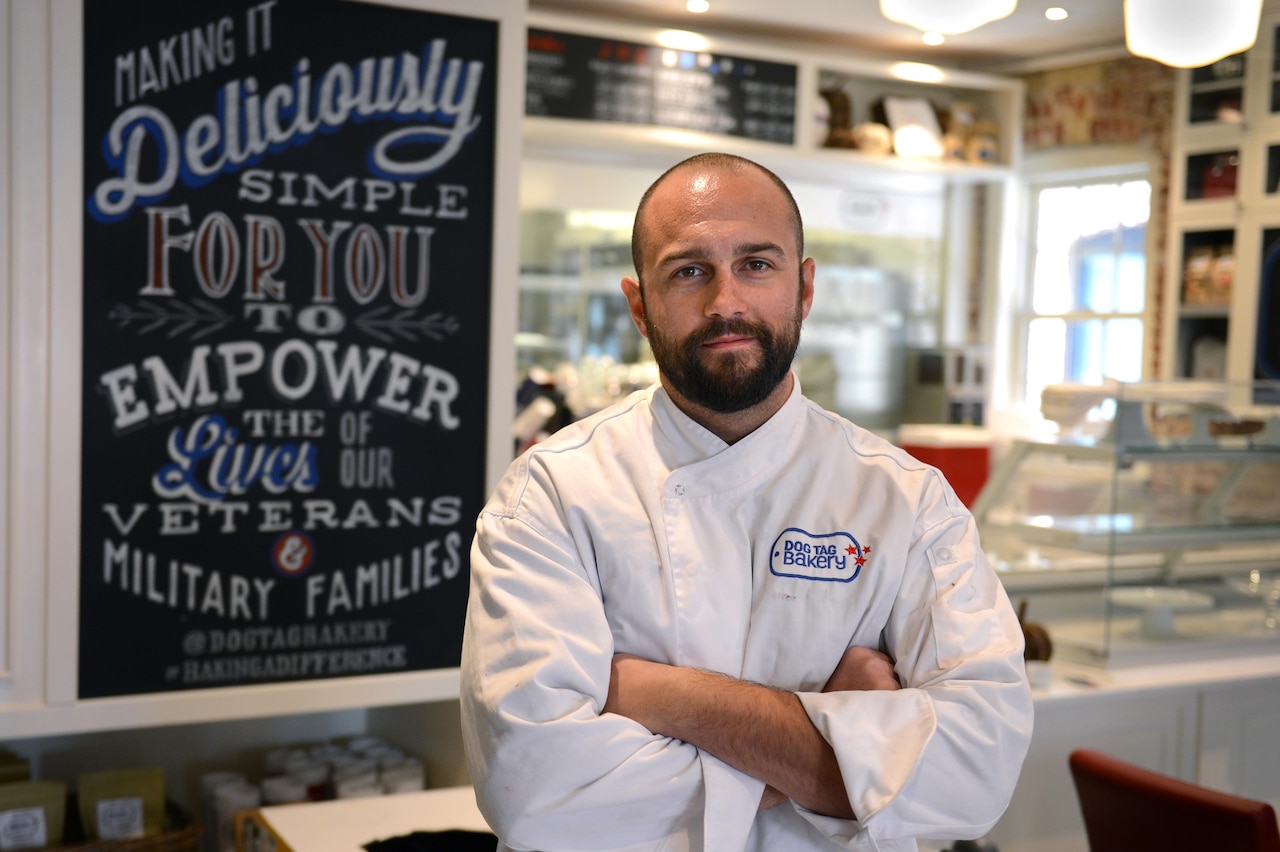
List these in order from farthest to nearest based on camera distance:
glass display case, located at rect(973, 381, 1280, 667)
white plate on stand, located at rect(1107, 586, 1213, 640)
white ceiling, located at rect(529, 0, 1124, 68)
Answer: white ceiling, located at rect(529, 0, 1124, 68) → white plate on stand, located at rect(1107, 586, 1213, 640) → glass display case, located at rect(973, 381, 1280, 667)

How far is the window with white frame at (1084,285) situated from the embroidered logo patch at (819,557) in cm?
486

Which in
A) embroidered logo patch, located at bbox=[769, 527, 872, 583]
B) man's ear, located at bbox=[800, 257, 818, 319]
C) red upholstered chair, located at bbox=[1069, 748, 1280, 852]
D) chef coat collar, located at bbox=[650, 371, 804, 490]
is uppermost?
man's ear, located at bbox=[800, 257, 818, 319]

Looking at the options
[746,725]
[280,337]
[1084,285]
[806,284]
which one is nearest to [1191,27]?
[806,284]

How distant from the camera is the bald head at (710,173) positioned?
1.45 metres

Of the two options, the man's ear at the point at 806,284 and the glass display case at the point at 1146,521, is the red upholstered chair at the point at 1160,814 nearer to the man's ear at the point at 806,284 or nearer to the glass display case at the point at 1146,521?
the glass display case at the point at 1146,521

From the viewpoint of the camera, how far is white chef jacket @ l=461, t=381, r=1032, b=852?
51.5 inches

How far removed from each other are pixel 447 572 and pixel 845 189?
13.4 feet

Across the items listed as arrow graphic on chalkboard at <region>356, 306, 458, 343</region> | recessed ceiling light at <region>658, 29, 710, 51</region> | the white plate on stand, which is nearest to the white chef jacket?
arrow graphic on chalkboard at <region>356, 306, 458, 343</region>

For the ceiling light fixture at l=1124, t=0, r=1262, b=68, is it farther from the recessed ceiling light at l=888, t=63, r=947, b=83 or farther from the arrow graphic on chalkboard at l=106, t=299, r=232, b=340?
the recessed ceiling light at l=888, t=63, r=947, b=83

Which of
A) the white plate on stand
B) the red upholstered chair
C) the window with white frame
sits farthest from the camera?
the window with white frame

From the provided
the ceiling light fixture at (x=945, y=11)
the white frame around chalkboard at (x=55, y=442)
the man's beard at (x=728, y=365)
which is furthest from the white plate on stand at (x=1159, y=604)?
the white frame around chalkboard at (x=55, y=442)

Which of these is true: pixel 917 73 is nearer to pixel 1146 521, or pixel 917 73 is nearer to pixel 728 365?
pixel 1146 521

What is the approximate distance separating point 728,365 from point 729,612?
282mm

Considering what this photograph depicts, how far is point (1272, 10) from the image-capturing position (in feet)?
16.5
